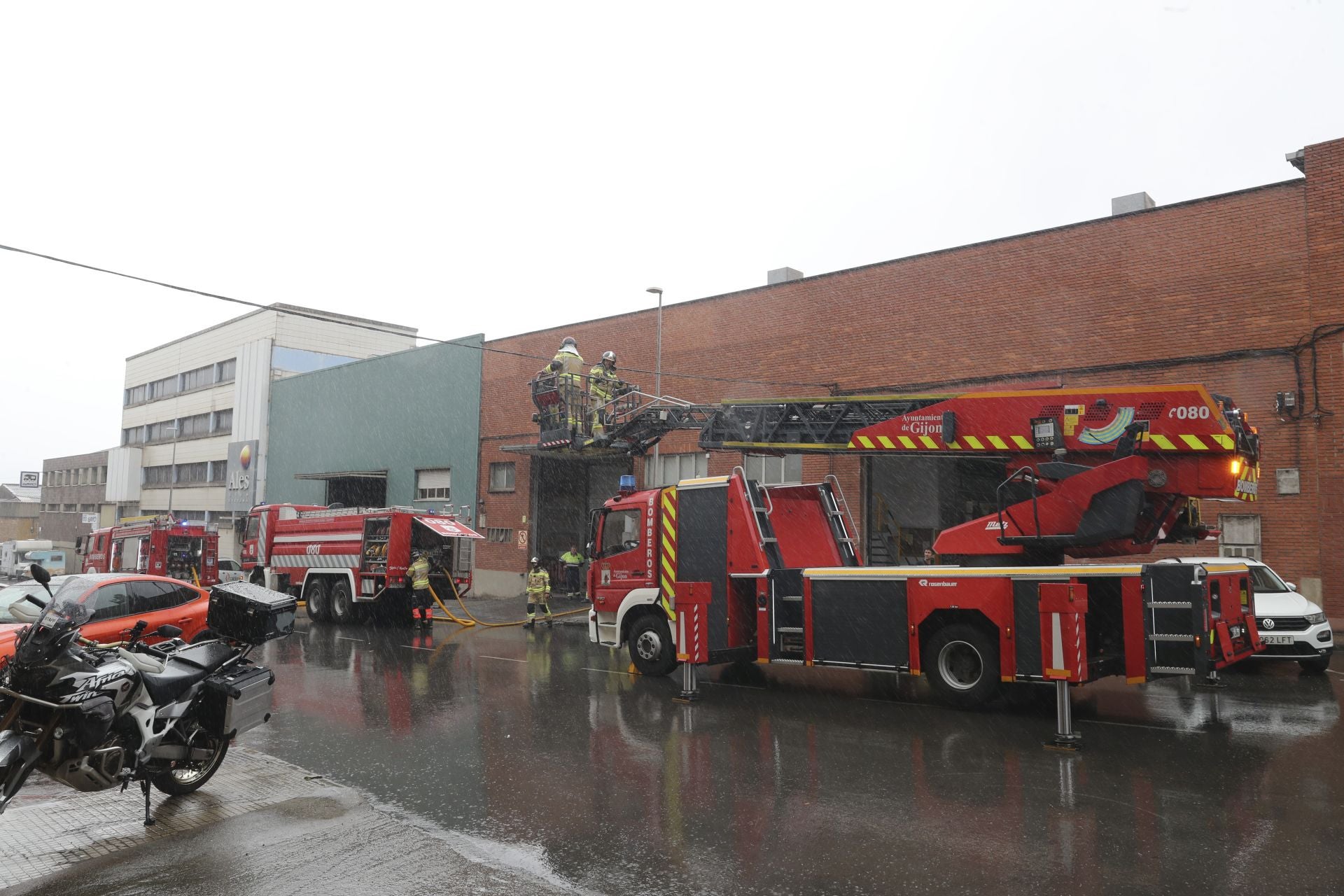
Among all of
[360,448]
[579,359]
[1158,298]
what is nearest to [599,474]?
[579,359]

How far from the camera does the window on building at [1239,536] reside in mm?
15727

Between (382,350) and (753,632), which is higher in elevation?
(382,350)

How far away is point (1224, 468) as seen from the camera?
29.7ft

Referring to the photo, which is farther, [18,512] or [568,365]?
[18,512]

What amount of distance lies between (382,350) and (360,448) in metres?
15.9

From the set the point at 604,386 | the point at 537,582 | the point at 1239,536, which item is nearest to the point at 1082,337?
the point at 1239,536

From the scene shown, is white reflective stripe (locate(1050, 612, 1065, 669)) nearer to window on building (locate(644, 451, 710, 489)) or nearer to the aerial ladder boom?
the aerial ladder boom

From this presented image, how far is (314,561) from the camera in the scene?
21484 mm

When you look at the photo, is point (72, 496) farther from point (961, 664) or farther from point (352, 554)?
point (961, 664)

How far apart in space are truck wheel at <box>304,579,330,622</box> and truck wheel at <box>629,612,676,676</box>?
11.6 metres

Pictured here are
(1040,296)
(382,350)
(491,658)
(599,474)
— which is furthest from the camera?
(382,350)

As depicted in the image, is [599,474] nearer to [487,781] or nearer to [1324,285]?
[1324,285]

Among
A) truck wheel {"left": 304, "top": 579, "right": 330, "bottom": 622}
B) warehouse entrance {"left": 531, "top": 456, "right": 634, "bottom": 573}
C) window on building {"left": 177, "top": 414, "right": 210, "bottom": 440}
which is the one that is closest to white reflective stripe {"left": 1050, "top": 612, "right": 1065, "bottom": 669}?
truck wheel {"left": 304, "top": 579, "right": 330, "bottom": 622}

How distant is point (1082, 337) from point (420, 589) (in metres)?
14.9
